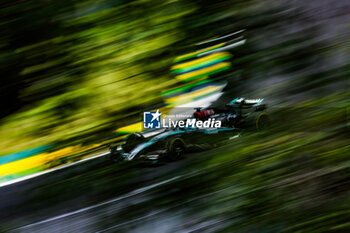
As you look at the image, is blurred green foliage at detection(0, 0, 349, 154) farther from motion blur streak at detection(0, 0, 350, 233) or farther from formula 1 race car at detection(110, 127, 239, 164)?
formula 1 race car at detection(110, 127, 239, 164)

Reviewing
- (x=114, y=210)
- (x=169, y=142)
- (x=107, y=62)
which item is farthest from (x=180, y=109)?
(x=114, y=210)

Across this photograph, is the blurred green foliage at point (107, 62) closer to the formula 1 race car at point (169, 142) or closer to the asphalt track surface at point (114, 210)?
the formula 1 race car at point (169, 142)

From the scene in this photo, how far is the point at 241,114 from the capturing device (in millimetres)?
1524

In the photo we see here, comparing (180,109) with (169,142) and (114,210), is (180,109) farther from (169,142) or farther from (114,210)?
(114,210)

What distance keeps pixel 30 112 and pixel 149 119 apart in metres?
0.61

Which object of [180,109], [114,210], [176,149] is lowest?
[114,210]

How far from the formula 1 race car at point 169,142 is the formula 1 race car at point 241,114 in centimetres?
5

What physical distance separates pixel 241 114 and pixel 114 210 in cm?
84

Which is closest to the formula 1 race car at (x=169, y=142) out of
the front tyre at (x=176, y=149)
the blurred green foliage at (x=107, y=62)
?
the front tyre at (x=176, y=149)

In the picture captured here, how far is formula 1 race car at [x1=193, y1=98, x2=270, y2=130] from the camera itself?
153cm

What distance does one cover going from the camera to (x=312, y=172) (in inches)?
60.6

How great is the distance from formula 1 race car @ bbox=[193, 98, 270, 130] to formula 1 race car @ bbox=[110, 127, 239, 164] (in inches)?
2.1

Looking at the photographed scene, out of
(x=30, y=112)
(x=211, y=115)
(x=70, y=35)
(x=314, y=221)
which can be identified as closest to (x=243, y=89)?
(x=211, y=115)

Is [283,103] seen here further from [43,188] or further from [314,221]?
[43,188]
